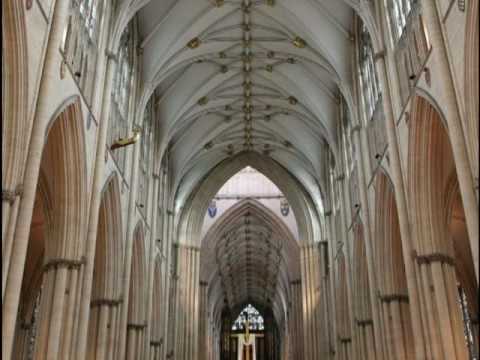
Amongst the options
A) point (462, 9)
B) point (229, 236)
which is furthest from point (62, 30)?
point (229, 236)

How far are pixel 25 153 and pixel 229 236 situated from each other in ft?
106

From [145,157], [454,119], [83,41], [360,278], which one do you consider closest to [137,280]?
[145,157]

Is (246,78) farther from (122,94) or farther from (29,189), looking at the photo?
(29,189)

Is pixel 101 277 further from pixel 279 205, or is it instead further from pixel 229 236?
pixel 229 236

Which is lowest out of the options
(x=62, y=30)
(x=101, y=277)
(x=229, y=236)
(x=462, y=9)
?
(x=101, y=277)

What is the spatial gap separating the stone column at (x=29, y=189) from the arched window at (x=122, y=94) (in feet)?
17.8

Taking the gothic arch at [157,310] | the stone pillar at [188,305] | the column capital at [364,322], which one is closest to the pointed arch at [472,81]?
the column capital at [364,322]

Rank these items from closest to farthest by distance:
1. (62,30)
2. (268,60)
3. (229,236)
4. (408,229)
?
(62,30) < (408,229) < (268,60) < (229,236)

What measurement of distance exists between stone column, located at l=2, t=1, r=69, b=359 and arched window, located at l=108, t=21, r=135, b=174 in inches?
214

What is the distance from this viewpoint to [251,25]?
73.5 feet

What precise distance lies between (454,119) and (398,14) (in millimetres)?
5940

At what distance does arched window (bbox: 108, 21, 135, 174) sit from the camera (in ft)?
58.1

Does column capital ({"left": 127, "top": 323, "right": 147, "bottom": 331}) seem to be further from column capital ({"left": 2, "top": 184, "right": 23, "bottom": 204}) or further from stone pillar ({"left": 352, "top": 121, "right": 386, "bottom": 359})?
column capital ({"left": 2, "top": 184, "right": 23, "bottom": 204})

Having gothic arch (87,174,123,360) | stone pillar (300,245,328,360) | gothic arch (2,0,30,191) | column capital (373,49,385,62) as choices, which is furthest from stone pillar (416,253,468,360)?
stone pillar (300,245,328,360)
